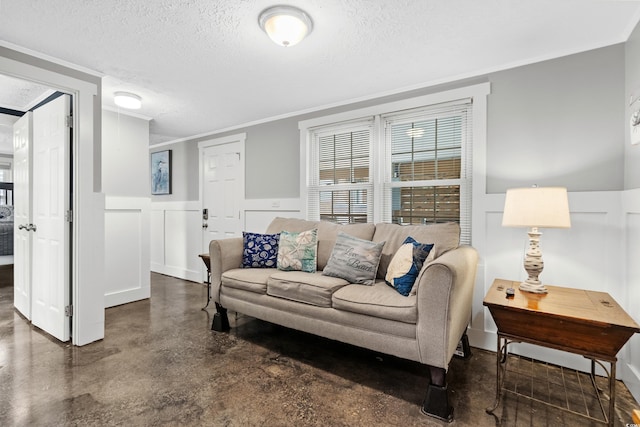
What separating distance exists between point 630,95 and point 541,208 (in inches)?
37.8

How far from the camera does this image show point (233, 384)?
196cm

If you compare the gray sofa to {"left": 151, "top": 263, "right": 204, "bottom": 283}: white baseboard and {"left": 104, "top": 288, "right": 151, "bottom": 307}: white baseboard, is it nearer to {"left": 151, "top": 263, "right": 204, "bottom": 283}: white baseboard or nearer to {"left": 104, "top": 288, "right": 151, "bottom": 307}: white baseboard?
{"left": 104, "top": 288, "right": 151, "bottom": 307}: white baseboard

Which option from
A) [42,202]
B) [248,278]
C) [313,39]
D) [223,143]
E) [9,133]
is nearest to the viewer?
[313,39]

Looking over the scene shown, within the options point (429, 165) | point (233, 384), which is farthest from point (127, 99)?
point (429, 165)

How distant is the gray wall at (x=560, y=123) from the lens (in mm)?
2084

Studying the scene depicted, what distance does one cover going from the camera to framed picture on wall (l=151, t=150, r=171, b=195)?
5090 millimetres

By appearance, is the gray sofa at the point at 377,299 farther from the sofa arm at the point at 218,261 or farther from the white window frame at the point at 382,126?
the white window frame at the point at 382,126

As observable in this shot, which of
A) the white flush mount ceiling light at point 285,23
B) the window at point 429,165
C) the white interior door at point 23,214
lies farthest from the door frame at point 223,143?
the white flush mount ceiling light at point 285,23

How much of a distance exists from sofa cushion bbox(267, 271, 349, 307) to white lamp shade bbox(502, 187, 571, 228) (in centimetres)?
124

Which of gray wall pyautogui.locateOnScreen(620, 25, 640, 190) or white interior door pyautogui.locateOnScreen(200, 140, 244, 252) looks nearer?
gray wall pyautogui.locateOnScreen(620, 25, 640, 190)

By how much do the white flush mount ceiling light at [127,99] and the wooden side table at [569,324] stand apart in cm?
354

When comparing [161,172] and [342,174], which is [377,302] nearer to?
[342,174]

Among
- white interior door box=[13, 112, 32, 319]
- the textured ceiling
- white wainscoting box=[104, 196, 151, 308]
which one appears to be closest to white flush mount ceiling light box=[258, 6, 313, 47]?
the textured ceiling

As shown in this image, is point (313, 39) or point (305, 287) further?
point (305, 287)
